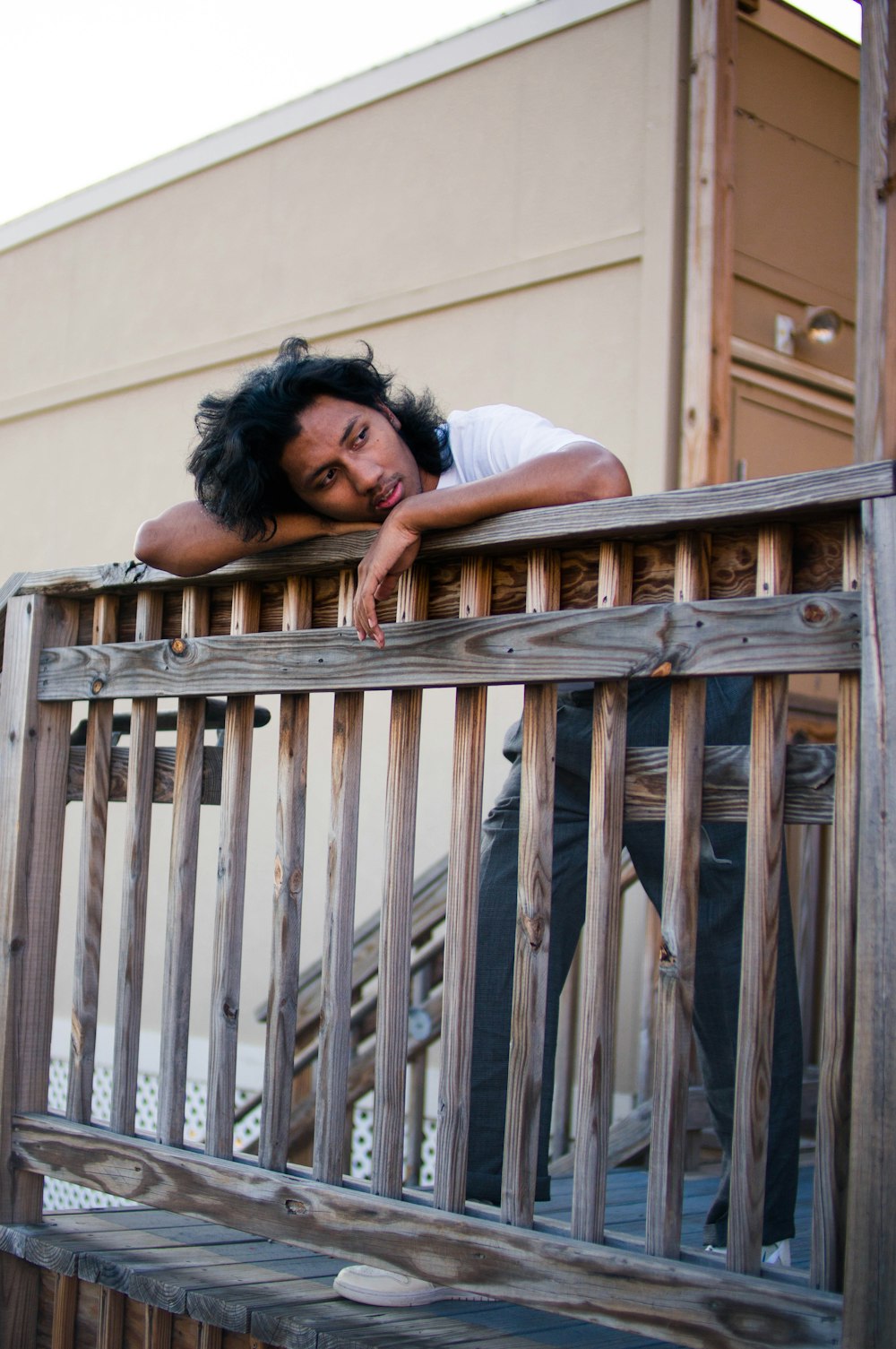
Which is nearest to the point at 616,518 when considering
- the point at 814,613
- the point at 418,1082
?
the point at 814,613

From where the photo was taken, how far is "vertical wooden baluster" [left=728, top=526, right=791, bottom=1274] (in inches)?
63.5

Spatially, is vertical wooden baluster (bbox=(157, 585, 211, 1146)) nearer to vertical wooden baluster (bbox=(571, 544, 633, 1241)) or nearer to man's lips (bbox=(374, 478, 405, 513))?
man's lips (bbox=(374, 478, 405, 513))

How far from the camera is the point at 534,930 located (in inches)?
74.7

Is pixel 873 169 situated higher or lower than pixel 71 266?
lower

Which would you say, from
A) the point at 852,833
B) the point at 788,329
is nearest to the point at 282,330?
the point at 788,329

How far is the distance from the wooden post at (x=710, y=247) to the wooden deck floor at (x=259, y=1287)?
277cm

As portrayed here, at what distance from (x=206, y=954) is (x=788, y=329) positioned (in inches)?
149

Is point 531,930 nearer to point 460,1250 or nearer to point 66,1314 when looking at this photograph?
point 460,1250

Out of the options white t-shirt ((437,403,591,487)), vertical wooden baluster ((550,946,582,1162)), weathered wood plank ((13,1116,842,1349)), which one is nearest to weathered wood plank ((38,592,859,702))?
white t-shirt ((437,403,591,487))

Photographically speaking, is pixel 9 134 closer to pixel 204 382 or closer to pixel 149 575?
pixel 204 382

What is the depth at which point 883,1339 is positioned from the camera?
4.69 ft

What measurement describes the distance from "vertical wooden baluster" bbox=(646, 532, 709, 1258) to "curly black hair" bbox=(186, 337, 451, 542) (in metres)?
0.80

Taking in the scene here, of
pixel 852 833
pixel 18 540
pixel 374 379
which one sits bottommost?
pixel 852 833

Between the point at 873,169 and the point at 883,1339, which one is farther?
the point at 873,169
